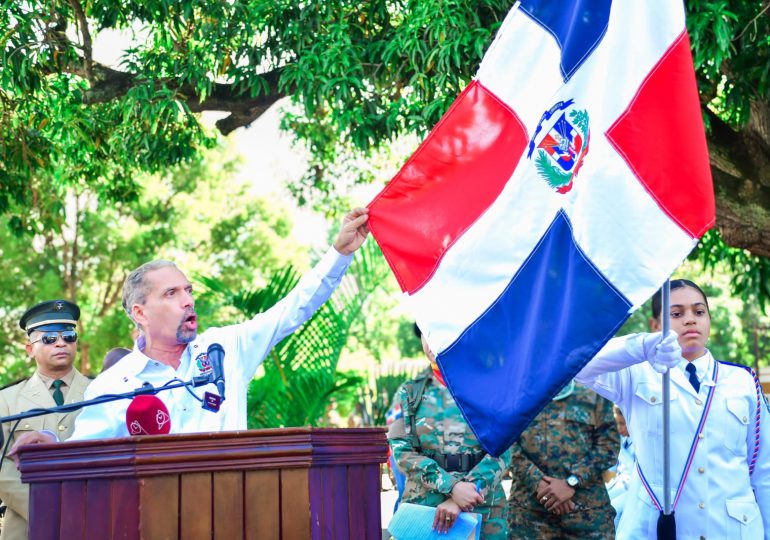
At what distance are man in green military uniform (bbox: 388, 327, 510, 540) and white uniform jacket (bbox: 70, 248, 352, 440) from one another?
3.29 feet

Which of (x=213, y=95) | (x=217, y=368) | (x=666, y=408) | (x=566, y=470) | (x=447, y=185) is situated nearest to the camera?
(x=217, y=368)

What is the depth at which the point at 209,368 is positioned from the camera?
13.8 feet

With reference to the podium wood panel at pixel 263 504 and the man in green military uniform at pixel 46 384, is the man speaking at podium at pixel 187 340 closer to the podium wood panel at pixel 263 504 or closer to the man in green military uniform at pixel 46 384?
the podium wood panel at pixel 263 504

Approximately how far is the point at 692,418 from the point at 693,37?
3.68 meters

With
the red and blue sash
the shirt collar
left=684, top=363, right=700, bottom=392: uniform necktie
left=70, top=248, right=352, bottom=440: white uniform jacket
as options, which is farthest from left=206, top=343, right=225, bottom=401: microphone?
the shirt collar

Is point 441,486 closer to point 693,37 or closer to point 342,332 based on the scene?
point 693,37

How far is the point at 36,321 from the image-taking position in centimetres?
612

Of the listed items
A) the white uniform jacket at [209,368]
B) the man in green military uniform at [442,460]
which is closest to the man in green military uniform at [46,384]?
the white uniform jacket at [209,368]

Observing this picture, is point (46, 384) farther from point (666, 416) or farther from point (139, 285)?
point (666, 416)

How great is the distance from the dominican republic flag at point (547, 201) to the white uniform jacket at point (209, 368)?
0.43m

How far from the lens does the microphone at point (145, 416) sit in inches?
153

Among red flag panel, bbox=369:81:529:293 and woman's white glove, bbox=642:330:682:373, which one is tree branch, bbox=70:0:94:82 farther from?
woman's white glove, bbox=642:330:682:373

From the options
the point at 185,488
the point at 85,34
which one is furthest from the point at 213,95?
the point at 185,488

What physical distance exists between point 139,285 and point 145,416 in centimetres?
102
